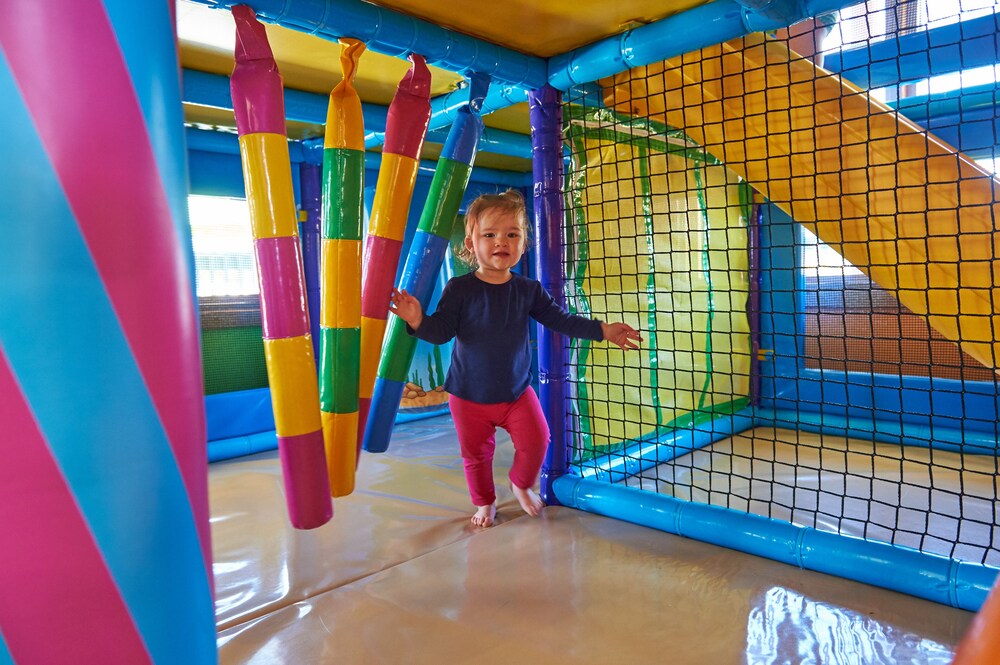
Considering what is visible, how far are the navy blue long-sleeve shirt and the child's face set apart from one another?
0.08 metres

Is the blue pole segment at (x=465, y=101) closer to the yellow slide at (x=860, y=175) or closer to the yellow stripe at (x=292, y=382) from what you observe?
the yellow slide at (x=860, y=175)

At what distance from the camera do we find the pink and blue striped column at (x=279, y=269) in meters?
1.17

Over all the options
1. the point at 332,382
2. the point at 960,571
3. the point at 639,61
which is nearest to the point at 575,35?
the point at 639,61

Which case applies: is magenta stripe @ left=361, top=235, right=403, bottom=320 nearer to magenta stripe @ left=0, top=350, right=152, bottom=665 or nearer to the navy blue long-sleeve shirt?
the navy blue long-sleeve shirt

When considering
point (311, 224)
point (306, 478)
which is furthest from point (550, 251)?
point (311, 224)

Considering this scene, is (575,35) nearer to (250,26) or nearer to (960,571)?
(250,26)

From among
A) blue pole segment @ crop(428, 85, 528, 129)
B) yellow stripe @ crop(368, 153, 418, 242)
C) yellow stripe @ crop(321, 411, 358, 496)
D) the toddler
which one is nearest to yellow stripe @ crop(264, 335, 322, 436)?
yellow stripe @ crop(321, 411, 358, 496)

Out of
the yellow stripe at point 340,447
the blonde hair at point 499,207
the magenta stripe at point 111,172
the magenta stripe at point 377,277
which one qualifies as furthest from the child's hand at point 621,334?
the magenta stripe at point 111,172

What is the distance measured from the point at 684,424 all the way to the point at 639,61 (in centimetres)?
185

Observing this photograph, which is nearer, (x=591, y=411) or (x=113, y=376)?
(x=113, y=376)

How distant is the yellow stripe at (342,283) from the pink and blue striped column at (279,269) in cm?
14

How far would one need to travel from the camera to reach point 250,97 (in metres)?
1.18

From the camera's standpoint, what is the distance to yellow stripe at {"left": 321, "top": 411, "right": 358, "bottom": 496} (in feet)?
4.43

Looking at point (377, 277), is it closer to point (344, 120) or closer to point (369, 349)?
point (369, 349)
